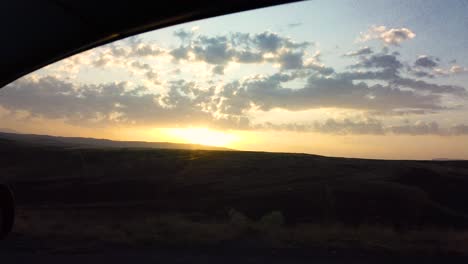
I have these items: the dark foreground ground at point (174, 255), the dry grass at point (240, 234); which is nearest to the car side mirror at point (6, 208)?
the dark foreground ground at point (174, 255)

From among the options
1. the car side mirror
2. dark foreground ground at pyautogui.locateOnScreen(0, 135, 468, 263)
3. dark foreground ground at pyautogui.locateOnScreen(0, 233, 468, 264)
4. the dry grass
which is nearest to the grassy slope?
dark foreground ground at pyautogui.locateOnScreen(0, 135, 468, 263)

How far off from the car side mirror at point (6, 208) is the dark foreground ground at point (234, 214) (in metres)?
14.4

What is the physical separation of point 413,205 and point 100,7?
117 feet

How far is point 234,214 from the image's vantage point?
88.0 feet

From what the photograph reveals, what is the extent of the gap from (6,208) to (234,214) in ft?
82.3

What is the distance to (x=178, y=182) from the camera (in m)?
49.8

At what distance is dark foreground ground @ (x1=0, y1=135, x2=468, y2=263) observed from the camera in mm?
17658

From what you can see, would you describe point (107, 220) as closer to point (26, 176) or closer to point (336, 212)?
point (336, 212)

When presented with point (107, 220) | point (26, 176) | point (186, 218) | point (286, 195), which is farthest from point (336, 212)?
point (26, 176)

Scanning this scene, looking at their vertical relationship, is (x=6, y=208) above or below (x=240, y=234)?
above

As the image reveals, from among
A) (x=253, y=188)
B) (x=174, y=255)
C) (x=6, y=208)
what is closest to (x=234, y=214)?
(x=174, y=255)

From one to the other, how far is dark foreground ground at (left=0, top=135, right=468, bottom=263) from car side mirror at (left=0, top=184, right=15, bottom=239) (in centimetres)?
1445

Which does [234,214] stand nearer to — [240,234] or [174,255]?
[240,234]

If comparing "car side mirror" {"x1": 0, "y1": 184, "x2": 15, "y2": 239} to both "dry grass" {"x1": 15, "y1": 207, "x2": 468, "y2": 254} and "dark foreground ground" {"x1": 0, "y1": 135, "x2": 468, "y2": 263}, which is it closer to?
"dark foreground ground" {"x1": 0, "y1": 135, "x2": 468, "y2": 263}
